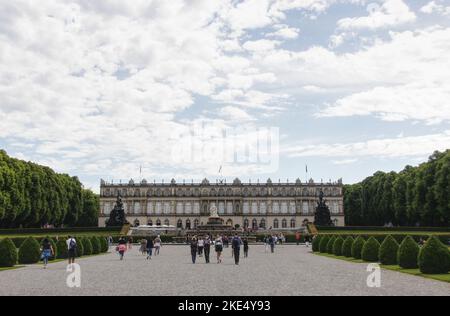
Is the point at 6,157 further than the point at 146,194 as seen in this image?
No

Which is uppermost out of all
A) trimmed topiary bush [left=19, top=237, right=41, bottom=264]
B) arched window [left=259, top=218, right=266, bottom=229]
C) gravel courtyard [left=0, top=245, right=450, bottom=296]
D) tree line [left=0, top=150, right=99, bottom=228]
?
tree line [left=0, top=150, right=99, bottom=228]

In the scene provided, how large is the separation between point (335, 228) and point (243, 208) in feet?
189

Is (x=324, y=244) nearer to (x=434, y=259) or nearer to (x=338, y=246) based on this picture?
(x=338, y=246)

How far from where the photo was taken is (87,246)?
3834cm

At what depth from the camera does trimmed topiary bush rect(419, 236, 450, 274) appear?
840 inches

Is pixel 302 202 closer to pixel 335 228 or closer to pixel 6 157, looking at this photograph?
pixel 335 228

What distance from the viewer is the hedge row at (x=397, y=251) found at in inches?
844

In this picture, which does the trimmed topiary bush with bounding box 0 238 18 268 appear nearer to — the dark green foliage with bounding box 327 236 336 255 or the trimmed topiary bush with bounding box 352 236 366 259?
the trimmed topiary bush with bounding box 352 236 366 259

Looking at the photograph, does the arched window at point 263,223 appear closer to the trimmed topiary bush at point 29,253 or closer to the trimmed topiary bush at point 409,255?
the trimmed topiary bush at point 29,253

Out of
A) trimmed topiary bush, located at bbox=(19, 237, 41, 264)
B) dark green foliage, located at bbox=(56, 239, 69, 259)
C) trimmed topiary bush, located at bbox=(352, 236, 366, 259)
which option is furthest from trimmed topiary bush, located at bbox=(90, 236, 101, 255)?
trimmed topiary bush, located at bbox=(352, 236, 366, 259)

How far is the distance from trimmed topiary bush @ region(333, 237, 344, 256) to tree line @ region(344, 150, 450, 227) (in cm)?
3314

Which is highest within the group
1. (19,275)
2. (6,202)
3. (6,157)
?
(6,157)
